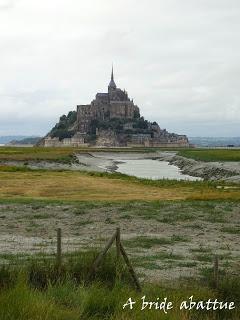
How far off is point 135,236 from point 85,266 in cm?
874

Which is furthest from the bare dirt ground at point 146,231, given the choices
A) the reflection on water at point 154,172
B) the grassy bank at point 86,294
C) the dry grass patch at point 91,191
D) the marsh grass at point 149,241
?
the reflection on water at point 154,172

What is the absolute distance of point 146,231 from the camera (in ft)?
70.8

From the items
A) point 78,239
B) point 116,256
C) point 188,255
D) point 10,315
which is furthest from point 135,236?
point 10,315

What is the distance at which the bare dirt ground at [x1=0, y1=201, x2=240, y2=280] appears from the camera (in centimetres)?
1548

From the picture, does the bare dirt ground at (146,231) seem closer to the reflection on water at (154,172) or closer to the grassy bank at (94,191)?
the grassy bank at (94,191)

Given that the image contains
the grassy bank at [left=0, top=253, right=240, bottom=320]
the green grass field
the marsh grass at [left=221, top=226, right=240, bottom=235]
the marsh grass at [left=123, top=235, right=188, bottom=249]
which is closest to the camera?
the grassy bank at [left=0, top=253, right=240, bottom=320]

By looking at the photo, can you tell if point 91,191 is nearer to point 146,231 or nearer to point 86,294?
point 146,231

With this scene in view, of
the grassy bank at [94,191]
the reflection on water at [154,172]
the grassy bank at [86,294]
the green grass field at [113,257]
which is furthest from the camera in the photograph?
the reflection on water at [154,172]

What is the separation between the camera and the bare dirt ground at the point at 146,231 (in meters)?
15.5

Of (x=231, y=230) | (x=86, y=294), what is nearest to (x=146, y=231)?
(x=231, y=230)

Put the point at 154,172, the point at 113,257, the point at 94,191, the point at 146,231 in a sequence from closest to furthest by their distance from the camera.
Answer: the point at 113,257 → the point at 146,231 → the point at 94,191 → the point at 154,172

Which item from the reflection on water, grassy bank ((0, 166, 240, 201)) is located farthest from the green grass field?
the reflection on water

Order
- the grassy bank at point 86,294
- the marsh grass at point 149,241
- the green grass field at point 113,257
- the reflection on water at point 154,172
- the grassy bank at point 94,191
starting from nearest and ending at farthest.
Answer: the grassy bank at point 86,294
the green grass field at point 113,257
the marsh grass at point 149,241
the grassy bank at point 94,191
the reflection on water at point 154,172

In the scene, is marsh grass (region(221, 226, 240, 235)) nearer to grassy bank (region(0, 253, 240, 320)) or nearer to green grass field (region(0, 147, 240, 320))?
green grass field (region(0, 147, 240, 320))
